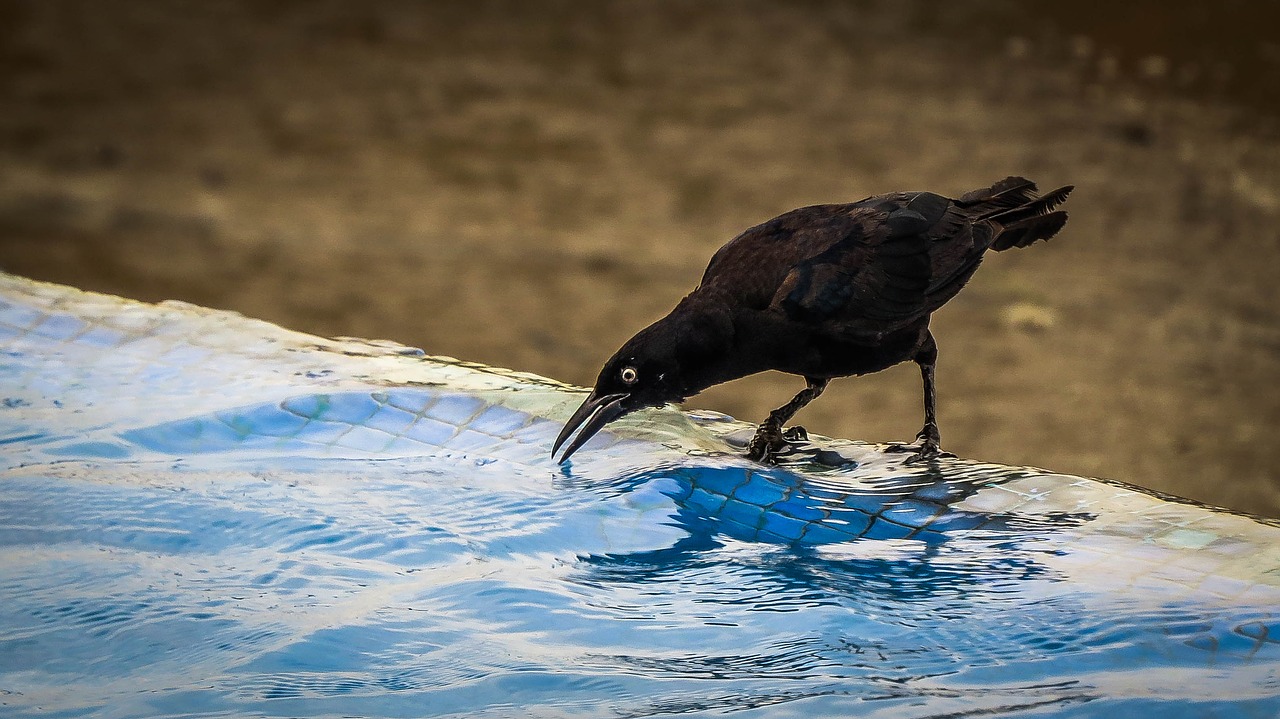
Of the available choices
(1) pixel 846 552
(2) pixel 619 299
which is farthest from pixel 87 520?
(2) pixel 619 299

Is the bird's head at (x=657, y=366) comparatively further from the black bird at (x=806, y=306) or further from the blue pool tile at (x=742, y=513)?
the blue pool tile at (x=742, y=513)

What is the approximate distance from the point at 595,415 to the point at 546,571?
40 cm

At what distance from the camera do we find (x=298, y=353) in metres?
3.42

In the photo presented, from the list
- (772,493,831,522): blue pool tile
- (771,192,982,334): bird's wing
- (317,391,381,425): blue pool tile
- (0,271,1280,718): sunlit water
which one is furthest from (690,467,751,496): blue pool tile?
(317,391,381,425): blue pool tile

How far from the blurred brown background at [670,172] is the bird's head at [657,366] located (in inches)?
93.3

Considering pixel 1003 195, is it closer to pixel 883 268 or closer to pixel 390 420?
pixel 883 268

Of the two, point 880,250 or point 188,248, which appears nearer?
point 880,250

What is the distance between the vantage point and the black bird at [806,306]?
2639mm

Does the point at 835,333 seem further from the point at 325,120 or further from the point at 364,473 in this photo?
the point at 325,120

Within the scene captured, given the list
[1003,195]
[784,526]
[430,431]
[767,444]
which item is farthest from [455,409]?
[1003,195]

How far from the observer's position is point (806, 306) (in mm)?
2619

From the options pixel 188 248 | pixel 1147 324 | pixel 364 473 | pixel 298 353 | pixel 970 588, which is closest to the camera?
pixel 970 588

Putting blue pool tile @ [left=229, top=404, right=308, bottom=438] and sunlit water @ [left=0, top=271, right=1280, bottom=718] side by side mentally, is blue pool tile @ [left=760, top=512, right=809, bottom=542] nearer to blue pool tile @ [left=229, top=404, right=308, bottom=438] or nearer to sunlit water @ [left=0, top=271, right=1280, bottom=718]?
sunlit water @ [left=0, top=271, right=1280, bottom=718]

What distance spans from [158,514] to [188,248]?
3841 millimetres
